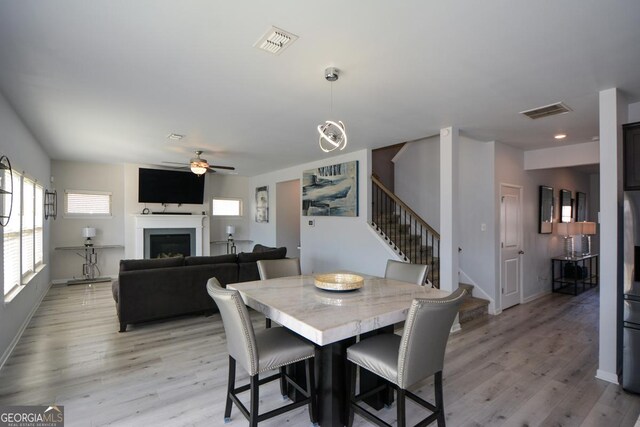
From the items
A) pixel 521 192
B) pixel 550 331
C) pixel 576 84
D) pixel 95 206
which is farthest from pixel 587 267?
pixel 95 206

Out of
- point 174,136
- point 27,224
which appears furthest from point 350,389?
point 27,224

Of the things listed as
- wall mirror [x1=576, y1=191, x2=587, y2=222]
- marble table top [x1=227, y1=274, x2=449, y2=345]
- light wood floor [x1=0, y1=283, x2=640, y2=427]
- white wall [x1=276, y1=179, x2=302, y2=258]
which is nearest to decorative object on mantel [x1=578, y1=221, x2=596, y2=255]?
wall mirror [x1=576, y1=191, x2=587, y2=222]

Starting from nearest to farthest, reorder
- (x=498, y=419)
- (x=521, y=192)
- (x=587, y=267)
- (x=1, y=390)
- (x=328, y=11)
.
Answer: (x=328, y=11) → (x=498, y=419) → (x=1, y=390) → (x=521, y=192) → (x=587, y=267)

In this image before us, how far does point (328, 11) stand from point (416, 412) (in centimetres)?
284

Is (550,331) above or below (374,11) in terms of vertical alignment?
below

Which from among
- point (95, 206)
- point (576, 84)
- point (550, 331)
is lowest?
point (550, 331)

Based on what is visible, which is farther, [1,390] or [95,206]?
[95,206]

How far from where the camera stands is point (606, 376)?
293 cm

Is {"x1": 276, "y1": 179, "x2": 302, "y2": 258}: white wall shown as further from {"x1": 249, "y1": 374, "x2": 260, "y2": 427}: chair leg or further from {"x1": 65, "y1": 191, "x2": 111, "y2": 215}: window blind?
{"x1": 249, "y1": 374, "x2": 260, "y2": 427}: chair leg

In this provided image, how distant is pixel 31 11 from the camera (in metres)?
1.85

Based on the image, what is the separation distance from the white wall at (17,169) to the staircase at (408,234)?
475cm

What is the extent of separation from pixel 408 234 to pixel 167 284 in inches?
170

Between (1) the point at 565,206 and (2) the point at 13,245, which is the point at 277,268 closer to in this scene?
(2) the point at 13,245

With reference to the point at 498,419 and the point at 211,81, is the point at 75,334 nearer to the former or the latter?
the point at 211,81
